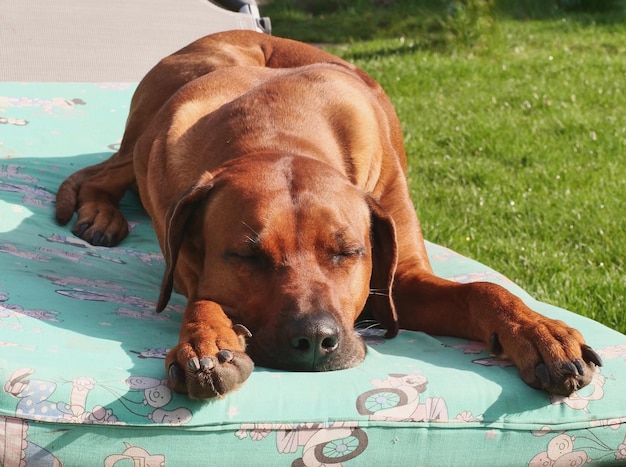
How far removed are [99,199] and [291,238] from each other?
2012 mm

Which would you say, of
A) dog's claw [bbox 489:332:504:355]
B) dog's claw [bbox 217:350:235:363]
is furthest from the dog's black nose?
dog's claw [bbox 489:332:504:355]

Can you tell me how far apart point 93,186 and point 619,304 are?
8.25ft

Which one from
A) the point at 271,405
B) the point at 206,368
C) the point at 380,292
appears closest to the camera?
the point at 206,368

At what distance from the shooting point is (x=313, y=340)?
2.69 meters

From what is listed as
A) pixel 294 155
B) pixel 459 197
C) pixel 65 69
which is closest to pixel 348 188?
pixel 294 155

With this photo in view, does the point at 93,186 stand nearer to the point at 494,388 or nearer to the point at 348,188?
the point at 348,188

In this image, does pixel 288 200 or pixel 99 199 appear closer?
pixel 288 200

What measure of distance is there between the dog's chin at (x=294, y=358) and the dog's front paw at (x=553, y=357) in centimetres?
48

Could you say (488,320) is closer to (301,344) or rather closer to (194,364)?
(301,344)

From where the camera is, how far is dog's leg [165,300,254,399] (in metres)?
2.46

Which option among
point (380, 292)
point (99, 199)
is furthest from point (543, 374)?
point (99, 199)

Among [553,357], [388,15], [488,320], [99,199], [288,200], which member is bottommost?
[388,15]

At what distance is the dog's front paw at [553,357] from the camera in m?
2.69

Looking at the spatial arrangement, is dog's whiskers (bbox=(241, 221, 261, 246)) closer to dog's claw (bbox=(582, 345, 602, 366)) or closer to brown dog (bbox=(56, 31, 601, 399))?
brown dog (bbox=(56, 31, 601, 399))
